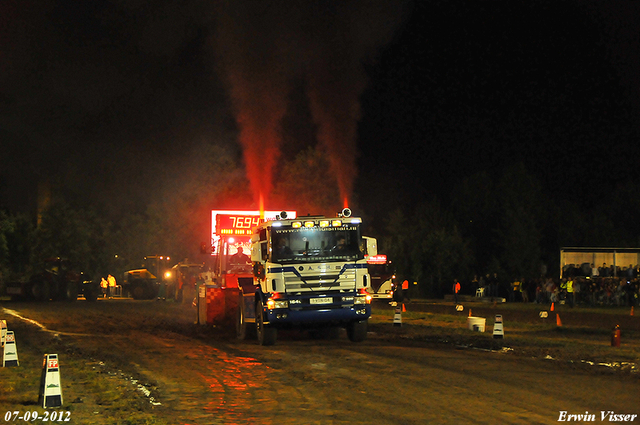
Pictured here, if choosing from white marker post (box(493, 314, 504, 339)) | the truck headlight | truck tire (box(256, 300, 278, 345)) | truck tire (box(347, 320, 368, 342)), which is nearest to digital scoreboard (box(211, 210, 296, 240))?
truck tire (box(256, 300, 278, 345))

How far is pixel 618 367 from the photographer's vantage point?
543 inches

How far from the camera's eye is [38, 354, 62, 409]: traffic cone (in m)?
9.65

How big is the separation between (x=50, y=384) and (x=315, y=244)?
8.66 metres

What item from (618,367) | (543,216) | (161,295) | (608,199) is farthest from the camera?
(608,199)

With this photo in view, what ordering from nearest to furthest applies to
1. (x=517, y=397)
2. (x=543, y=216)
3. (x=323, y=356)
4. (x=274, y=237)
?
(x=517, y=397), (x=323, y=356), (x=274, y=237), (x=543, y=216)

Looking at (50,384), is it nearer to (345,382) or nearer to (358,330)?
(345,382)

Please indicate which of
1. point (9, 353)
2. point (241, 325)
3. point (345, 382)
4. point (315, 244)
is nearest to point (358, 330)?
point (315, 244)

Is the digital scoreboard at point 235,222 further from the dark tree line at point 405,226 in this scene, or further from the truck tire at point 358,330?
the dark tree line at point 405,226

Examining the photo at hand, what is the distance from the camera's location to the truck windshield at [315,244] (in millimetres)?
17391

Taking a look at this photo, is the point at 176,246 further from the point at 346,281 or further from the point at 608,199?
the point at 346,281

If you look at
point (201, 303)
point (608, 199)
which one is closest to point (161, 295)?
point (201, 303)

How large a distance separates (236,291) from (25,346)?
6.05 m

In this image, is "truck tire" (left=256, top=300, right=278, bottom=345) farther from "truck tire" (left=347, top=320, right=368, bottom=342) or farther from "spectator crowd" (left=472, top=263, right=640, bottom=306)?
"spectator crowd" (left=472, top=263, right=640, bottom=306)

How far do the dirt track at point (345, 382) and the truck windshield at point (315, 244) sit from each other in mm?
2107
